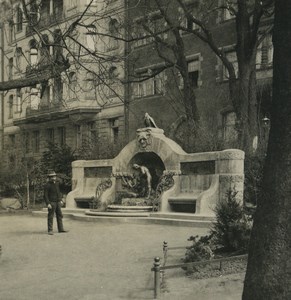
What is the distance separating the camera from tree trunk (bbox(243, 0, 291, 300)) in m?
5.05

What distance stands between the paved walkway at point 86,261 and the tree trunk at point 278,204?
7.18 feet

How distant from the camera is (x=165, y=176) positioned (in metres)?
18.3

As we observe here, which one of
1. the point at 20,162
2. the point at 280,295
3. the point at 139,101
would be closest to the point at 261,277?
the point at 280,295

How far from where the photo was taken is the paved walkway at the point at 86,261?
752cm

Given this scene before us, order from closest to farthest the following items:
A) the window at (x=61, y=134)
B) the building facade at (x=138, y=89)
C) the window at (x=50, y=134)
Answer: the building facade at (x=138, y=89) < the window at (x=61, y=134) < the window at (x=50, y=134)

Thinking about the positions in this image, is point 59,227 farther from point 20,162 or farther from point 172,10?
point 172,10

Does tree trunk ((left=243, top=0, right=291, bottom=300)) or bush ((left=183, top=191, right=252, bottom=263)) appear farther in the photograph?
bush ((left=183, top=191, right=252, bottom=263))

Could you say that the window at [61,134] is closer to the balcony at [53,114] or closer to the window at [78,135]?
the balcony at [53,114]

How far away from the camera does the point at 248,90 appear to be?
21.9m

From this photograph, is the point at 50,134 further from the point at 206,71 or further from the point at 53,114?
the point at 206,71

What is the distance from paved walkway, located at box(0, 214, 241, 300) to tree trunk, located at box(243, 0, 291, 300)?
219cm

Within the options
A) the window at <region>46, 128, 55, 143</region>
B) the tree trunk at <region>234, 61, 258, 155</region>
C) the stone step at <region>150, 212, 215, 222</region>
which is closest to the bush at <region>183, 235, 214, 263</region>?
the stone step at <region>150, 212, 215, 222</region>

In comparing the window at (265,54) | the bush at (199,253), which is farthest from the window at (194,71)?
the bush at (199,253)

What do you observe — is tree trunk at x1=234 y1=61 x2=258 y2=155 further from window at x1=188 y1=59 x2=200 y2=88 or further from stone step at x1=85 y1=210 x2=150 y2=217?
window at x1=188 y1=59 x2=200 y2=88
